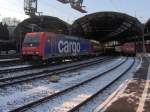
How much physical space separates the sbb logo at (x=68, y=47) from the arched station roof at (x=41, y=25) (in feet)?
51.7

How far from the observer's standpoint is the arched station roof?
205ft

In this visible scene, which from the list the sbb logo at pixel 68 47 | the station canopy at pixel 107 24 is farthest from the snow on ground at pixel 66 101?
the station canopy at pixel 107 24

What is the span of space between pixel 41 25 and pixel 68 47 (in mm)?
26561

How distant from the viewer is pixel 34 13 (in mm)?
55562

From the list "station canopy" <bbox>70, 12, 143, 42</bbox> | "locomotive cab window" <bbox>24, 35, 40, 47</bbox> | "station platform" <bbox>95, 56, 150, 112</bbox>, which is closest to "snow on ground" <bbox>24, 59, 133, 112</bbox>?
"station platform" <bbox>95, 56, 150, 112</bbox>

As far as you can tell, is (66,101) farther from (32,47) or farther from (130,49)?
(130,49)

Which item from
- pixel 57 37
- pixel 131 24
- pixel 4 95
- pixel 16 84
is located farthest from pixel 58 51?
pixel 131 24

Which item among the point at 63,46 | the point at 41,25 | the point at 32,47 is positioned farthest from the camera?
the point at 41,25

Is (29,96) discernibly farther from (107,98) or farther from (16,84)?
(16,84)

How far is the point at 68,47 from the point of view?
137 ft

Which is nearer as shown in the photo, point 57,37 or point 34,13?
point 57,37

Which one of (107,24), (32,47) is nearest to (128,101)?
(32,47)

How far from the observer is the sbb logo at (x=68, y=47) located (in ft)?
126

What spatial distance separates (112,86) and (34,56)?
15.5 meters
